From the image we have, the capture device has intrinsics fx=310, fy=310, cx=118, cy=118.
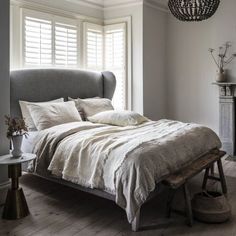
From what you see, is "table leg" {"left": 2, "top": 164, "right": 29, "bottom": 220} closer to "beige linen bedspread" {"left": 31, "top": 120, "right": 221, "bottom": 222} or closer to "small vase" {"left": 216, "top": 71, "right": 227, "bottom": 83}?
"beige linen bedspread" {"left": 31, "top": 120, "right": 221, "bottom": 222}

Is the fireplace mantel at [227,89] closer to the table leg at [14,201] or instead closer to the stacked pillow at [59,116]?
the stacked pillow at [59,116]

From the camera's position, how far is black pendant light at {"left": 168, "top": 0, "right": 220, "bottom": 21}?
10.3ft

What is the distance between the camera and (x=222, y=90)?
18.0ft

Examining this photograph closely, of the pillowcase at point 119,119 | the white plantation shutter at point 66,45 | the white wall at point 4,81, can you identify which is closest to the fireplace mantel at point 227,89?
the pillowcase at point 119,119

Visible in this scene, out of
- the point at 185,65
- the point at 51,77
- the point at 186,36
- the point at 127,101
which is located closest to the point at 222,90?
the point at 185,65

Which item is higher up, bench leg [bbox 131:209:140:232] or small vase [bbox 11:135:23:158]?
small vase [bbox 11:135:23:158]

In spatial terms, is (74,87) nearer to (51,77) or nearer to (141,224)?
(51,77)

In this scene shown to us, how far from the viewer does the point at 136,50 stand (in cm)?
555

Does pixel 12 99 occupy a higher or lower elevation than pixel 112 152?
higher

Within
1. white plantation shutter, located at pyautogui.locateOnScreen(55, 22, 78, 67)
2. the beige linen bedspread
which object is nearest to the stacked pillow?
the beige linen bedspread

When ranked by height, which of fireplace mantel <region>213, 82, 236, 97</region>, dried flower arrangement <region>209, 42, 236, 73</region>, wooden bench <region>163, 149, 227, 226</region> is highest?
dried flower arrangement <region>209, 42, 236, 73</region>

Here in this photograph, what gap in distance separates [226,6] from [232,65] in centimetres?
104

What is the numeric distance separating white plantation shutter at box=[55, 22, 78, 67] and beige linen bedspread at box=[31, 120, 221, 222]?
1733mm

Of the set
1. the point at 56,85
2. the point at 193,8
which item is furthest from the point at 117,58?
the point at 193,8
